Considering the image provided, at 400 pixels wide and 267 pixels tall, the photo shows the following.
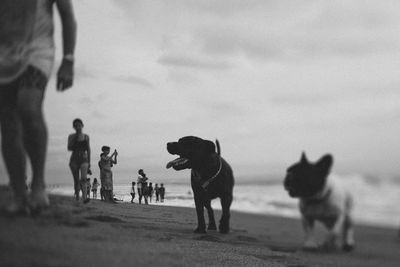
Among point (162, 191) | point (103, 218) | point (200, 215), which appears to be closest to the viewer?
point (103, 218)

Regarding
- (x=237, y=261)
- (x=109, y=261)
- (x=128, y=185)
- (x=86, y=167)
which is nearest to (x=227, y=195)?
(x=237, y=261)

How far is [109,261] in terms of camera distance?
209 cm

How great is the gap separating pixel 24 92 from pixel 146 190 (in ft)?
9.08

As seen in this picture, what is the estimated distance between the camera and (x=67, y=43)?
2.24 m

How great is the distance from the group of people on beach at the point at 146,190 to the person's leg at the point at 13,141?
6.53 ft

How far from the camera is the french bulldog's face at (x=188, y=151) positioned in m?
4.89

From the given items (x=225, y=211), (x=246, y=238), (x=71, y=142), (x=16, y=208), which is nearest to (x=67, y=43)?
(x=71, y=142)

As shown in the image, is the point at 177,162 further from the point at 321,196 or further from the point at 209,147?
the point at 321,196

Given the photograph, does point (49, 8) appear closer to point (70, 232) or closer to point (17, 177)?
point (17, 177)

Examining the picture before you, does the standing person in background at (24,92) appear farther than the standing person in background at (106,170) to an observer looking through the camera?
No

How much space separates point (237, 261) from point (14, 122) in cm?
296

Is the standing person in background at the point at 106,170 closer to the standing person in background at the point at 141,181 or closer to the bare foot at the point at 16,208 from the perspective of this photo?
the standing person in background at the point at 141,181

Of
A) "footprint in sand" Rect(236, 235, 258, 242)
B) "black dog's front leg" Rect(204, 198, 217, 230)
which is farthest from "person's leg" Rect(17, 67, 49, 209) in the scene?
"footprint in sand" Rect(236, 235, 258, 242)

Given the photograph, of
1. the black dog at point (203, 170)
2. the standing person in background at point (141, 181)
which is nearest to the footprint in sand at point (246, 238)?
the black dog at point (203, 170)
